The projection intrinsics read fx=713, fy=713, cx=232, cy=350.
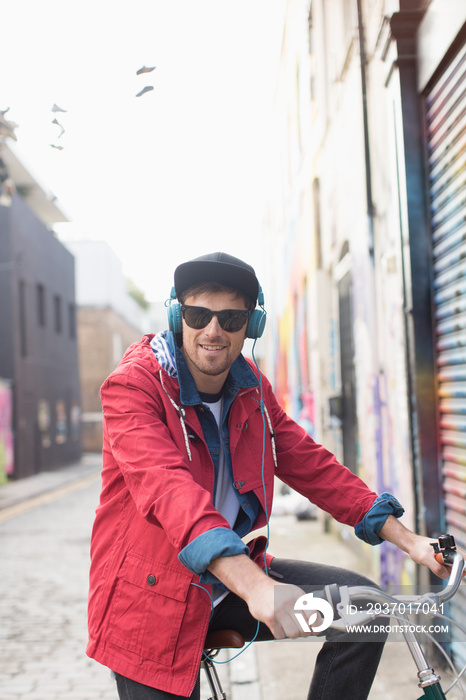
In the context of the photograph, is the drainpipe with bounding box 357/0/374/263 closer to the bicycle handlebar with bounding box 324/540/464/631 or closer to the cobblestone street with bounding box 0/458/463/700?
the cobblestone street with bounding box 0/458/463/700

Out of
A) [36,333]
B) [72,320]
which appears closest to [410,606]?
[36,333]

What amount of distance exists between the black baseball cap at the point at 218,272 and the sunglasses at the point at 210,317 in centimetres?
9

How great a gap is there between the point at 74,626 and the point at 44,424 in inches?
920

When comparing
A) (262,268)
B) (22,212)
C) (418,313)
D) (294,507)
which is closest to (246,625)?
(418,313)

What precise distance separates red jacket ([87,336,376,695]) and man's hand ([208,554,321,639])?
12 cm

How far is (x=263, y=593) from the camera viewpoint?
1673 mm

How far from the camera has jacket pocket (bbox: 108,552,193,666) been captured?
2037mm

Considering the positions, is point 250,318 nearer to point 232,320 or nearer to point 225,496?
point 232,320

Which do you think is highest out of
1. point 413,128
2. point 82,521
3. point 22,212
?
point 22,212

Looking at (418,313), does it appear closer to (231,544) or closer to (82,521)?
(231,544)

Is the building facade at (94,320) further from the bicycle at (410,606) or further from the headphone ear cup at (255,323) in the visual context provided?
the bicycle at (410,606)

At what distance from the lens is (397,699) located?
4152 millimetres

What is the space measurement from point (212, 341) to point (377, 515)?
79cm

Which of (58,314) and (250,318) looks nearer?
(250,318)
